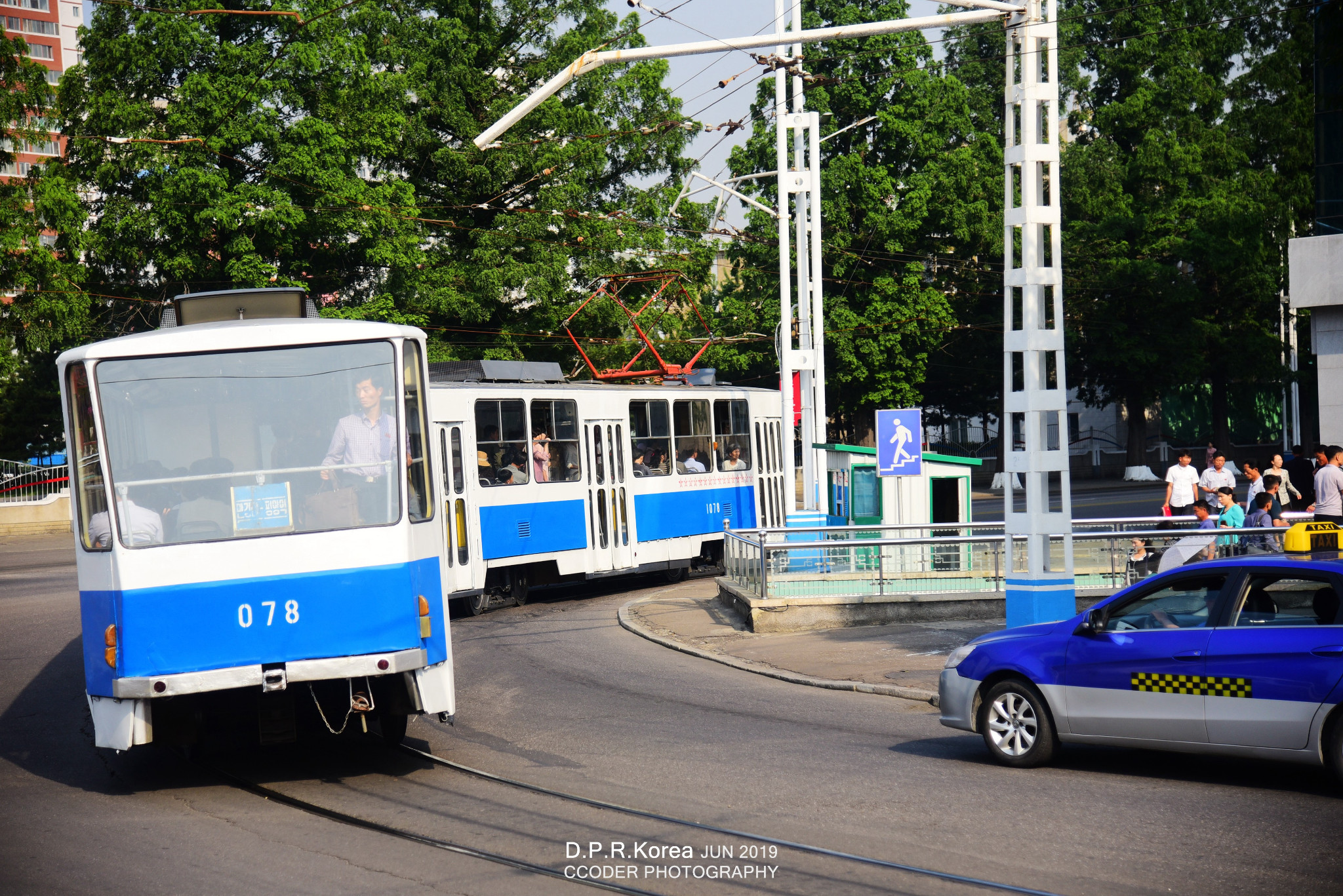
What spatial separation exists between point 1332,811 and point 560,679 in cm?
770

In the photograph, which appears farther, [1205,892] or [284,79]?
[284,79]

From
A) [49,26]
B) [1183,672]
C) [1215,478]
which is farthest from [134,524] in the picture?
[49,26]

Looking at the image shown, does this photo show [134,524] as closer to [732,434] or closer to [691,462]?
[691,462]

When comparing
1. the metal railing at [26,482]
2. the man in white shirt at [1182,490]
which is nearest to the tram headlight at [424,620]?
the man in white shirt at [1182,490]

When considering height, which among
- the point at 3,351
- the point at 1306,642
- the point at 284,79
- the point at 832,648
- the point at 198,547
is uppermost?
the point at 284,79

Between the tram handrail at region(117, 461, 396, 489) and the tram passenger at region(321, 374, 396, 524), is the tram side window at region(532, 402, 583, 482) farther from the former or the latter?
the tram handrail at region(117, 461, 396, 489)

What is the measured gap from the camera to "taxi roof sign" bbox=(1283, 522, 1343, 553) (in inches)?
335

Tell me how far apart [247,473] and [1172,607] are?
6069mm

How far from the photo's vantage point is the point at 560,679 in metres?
13.5

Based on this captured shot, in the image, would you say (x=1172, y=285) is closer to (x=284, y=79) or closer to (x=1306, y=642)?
(x=284, y=79)

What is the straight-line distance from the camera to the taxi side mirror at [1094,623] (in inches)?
351

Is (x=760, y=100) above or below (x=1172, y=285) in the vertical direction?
above

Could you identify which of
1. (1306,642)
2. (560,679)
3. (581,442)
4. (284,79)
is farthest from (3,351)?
(1306,642)

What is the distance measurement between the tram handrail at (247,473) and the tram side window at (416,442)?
0.17 m
